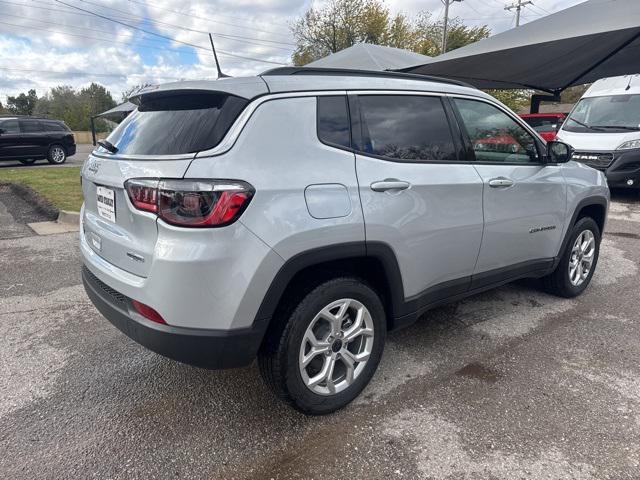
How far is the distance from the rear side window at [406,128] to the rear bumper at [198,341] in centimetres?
Answer: 118

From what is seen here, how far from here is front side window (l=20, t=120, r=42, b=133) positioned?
15086mm

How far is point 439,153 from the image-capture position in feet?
9.49

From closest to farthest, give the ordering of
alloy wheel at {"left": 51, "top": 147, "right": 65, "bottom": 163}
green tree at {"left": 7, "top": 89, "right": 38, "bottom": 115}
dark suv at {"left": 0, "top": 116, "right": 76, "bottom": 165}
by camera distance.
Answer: dark suv at {"left": 0, "top": 116, "right": 76, "bottom": 165}, alloy wheel at {"left": 51, "top": 147, "right": 65, "bottom": 163}, green tree at {"left": 7, "top": 89, "right": 38, "bottom": 115}

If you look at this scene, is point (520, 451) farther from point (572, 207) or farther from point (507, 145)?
point (572, 207)

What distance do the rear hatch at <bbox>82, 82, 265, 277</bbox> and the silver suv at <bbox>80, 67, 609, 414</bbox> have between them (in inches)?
0.4

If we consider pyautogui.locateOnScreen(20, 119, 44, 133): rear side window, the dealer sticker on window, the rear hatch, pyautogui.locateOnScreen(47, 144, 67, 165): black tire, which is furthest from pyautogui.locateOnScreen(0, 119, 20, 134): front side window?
the dealer sticker on window

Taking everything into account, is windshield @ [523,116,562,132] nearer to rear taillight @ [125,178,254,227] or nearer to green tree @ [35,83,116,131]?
rear taillight @ [125,178,254,227]

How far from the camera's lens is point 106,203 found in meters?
2.39

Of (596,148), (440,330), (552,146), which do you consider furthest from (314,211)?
(596,148)

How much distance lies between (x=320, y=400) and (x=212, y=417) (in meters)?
0.61

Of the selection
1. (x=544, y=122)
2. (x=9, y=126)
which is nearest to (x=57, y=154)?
(x=9, y=126)

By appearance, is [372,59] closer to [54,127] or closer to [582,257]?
[582,257]

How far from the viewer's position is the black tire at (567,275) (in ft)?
13.2

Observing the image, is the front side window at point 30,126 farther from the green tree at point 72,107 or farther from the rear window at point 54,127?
the green tree at point 72,107
